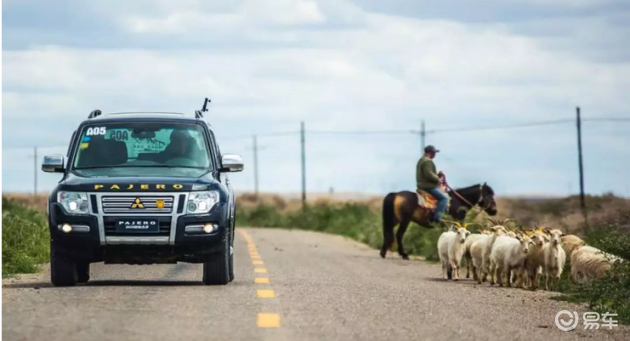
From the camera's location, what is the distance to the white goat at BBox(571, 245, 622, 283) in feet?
69.4

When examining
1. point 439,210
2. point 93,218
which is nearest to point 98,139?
point 93,218

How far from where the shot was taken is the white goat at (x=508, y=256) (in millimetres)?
22133

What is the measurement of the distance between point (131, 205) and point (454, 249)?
8143 millimetres

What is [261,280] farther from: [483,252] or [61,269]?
[483,252]

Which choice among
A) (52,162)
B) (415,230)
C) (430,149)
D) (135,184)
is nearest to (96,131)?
(52,162)

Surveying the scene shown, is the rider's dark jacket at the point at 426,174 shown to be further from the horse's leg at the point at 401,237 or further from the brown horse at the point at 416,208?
the horse's leg at the point at 401,237

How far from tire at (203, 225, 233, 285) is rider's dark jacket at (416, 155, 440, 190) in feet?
45.3

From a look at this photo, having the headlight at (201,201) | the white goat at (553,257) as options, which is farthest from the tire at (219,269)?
the white goat at (553,257)

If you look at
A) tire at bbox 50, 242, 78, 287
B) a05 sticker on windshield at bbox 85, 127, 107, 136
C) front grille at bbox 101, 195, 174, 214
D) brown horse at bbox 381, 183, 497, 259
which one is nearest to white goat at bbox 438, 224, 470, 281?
a05 sticker on windshield at bbox 85, 127, 107, 136

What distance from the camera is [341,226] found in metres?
54.5

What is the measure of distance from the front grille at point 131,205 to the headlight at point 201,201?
0.31 metres

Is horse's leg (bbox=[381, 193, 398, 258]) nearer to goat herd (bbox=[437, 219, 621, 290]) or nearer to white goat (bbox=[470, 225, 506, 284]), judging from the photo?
white goat (bbox=[470, 225, 506, 284])

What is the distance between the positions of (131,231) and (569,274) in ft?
30.3

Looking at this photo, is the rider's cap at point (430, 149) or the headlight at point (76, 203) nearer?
the headlight at point (76, 203)
